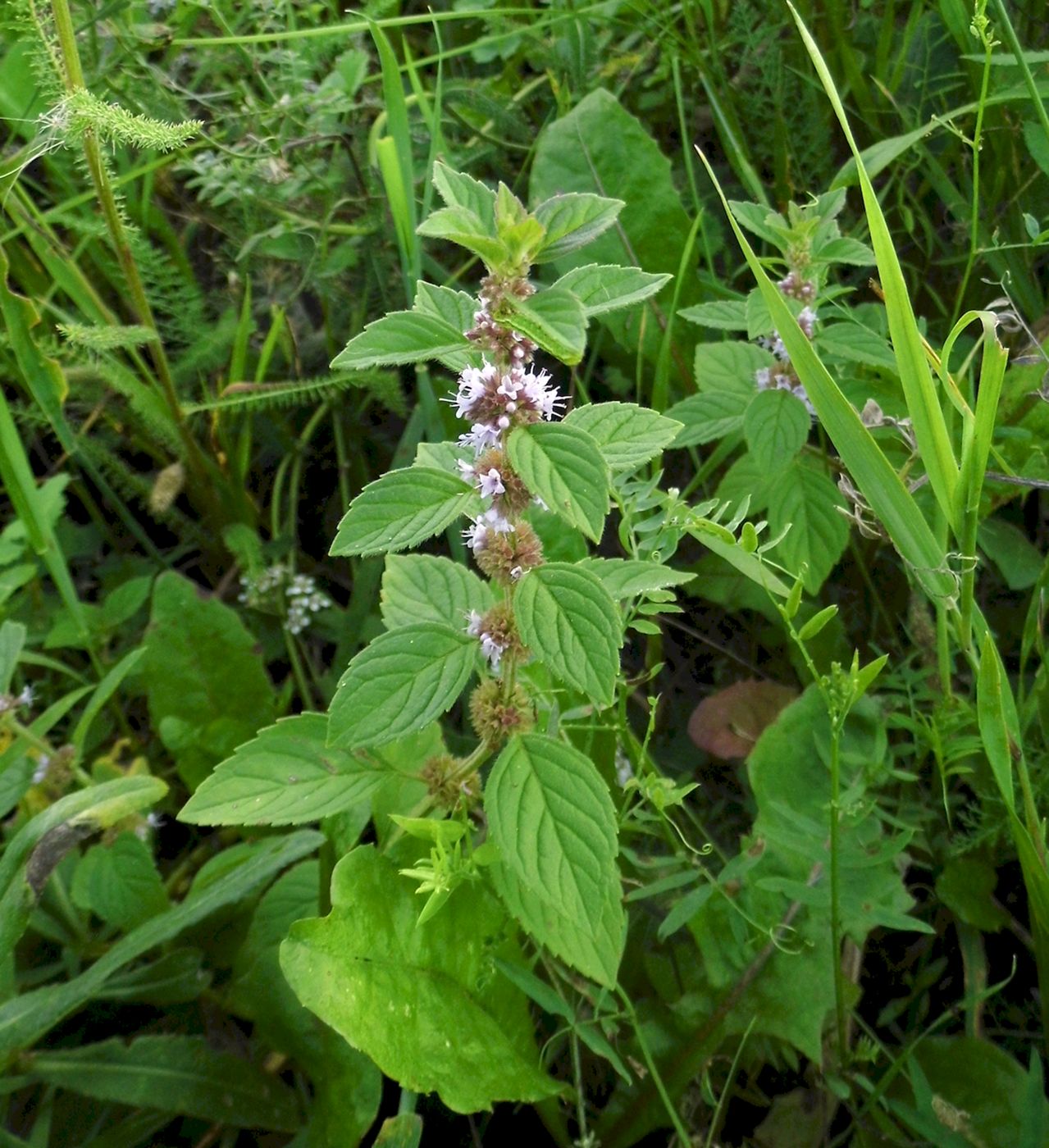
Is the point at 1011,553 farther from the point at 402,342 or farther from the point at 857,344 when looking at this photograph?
the point at 402,342

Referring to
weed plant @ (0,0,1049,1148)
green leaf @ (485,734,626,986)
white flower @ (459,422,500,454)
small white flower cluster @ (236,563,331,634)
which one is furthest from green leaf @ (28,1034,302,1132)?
white flower @ (459,422,500,454)

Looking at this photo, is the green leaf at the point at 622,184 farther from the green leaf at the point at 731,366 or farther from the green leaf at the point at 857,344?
the green leaf at the point at 857,344

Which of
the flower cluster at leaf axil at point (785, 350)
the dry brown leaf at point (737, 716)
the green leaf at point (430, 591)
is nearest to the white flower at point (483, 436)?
the green leaf at point (430, 591)

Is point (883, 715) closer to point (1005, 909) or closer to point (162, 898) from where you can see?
point (1005, 909)

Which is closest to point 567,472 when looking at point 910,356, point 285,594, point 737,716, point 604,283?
point 604,283

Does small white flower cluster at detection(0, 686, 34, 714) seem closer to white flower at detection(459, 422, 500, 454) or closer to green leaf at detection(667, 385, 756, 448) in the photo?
white flower at detection(459, 422, 500, 454)
